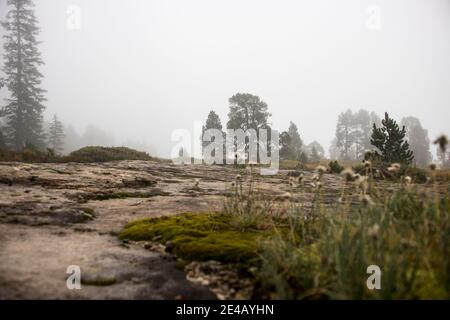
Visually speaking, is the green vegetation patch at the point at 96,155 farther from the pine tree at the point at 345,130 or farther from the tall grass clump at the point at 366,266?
the pine tree at the point at 345,130

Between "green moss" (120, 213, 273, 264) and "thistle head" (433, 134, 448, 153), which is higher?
"thistle head" (433, 134, 448, 153)

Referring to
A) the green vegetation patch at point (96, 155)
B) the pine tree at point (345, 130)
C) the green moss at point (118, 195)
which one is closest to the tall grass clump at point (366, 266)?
the green moss at point (118, 195)

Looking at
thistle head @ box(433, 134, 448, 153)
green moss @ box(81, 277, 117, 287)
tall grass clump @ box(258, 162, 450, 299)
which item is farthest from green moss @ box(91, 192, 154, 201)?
thistle head @ box(433, 134, 448, 153)

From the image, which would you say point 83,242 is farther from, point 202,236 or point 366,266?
point 366,266

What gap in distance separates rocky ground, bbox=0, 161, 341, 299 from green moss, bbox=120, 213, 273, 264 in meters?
0.33

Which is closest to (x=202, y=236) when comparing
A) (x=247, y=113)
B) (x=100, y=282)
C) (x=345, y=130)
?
(x=100, y=282)

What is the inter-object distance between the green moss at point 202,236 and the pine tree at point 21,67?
4669cm

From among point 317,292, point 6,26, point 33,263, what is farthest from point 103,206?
point 6,26

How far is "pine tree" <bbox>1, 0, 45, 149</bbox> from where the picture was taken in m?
45.8

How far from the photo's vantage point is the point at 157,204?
31.8 feet

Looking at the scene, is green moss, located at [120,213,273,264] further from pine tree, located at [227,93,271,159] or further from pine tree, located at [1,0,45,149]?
pine tree, located at [1,0,45,149]
